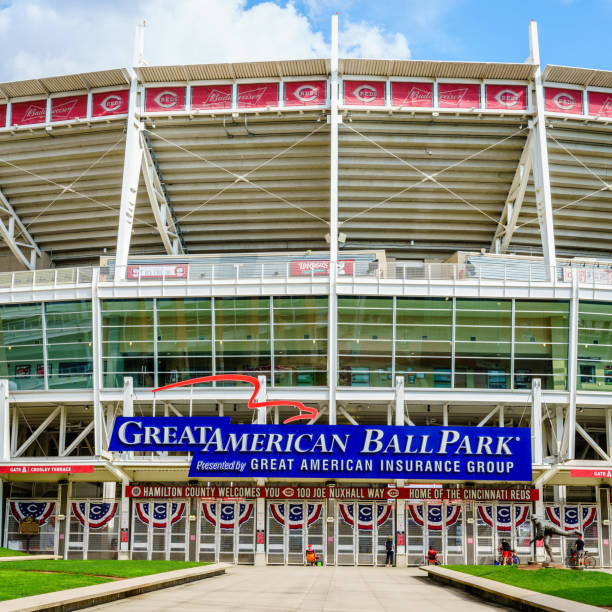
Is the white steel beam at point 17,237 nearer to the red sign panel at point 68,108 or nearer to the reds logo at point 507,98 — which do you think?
the red sign panel at point 68,108

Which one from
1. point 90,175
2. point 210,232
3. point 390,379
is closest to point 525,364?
point 390,379

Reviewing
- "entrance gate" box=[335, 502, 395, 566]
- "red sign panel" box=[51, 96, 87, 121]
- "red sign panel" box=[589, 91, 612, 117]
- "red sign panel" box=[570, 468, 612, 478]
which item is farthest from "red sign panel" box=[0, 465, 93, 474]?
"red sign panel" box=[589, 91, 612, 117]

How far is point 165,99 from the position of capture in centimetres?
4572

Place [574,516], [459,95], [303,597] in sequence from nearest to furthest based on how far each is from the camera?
1. [303,597]
2. [574,516]
3. [459,95]

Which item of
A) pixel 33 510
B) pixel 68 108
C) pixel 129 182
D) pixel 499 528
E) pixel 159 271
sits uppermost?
pixel 68 108

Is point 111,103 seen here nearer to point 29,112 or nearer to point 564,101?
point 29,112

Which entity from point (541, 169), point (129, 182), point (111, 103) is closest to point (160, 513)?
point (129, 182)

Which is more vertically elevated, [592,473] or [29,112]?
[29,112]

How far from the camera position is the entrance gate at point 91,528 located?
143ft

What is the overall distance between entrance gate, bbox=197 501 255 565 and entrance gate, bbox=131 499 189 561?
0.85 metres

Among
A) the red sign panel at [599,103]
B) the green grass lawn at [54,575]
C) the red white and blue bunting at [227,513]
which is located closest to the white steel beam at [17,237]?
the red white and blue bunting at [227,513]

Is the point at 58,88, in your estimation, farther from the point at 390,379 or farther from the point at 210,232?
the point at 390,379

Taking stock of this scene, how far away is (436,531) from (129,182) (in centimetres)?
2387

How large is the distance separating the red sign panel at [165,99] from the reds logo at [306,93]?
6.25 meters
